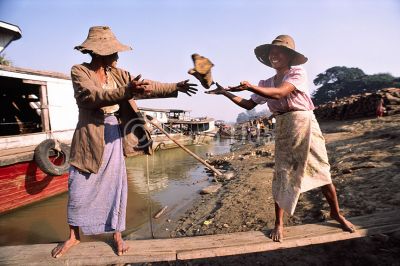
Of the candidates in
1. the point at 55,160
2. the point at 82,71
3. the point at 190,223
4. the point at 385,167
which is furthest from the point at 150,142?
the point at 55,160

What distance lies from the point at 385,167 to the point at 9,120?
1266 cm

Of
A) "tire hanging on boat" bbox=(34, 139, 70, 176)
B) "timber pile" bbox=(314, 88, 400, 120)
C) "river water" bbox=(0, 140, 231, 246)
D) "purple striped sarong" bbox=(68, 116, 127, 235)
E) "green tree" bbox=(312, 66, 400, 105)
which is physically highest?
"green tree" bbox=(312, 66, 400, 105)

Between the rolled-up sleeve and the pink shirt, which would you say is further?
the pink shirt

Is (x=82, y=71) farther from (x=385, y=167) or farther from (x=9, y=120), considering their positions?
(x=9, y=120)

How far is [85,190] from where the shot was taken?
2299 mm

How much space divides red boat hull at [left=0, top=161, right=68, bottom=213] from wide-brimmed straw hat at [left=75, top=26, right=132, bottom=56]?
5666 mm

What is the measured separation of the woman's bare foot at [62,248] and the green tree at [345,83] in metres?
36.6

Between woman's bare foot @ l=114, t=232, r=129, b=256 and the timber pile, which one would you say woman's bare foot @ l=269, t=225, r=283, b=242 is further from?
the timber pile

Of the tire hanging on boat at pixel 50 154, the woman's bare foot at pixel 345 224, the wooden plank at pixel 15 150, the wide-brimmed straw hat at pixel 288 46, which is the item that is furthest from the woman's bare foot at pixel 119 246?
the wooden plank at pixel 15 150

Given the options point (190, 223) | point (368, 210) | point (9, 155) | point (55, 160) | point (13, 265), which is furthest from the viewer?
point (55, 160)

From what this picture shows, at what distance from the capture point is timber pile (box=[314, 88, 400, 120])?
48.8 ft

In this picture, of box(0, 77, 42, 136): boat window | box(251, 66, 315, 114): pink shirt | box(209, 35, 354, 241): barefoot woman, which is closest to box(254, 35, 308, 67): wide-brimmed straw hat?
box(209, 35, 354, 241): barefoot woman

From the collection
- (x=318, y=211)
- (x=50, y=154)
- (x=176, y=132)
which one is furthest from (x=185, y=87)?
(x=176, y=132)

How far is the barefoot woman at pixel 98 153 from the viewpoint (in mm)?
2238
